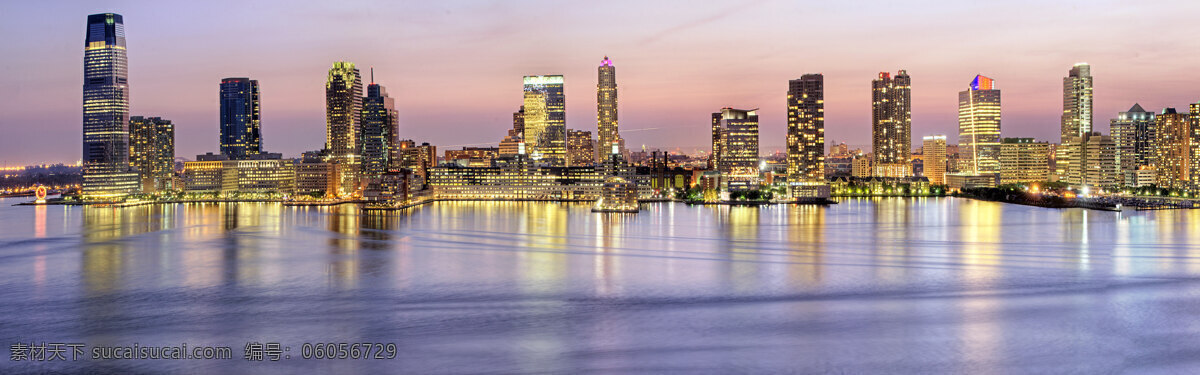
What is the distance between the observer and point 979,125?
110m

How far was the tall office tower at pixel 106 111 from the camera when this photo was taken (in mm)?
76500

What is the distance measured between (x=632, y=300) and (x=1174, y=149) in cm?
8154

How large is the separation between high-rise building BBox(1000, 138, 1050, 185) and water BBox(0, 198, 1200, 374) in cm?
6964

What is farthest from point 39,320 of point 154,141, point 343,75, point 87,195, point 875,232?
point 343,75

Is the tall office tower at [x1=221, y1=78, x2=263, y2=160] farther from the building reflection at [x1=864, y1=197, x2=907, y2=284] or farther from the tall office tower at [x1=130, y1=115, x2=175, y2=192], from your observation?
the building reflection at [x1=864, y1=197, x2=907, y2=284]

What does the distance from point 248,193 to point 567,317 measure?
74.5m

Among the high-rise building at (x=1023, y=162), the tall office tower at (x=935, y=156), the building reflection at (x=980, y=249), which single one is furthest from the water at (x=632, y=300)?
the tall office tower at (x=935, y=156)

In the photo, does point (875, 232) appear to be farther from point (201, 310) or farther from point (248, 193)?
point (248, 193)

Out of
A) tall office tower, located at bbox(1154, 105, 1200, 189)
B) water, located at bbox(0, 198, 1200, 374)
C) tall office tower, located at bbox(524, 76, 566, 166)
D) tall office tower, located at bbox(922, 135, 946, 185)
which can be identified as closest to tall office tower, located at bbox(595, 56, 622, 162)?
tall office tower, located at bbox(524, 76, 566, 166)

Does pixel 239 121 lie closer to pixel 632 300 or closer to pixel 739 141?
pixel 739 141

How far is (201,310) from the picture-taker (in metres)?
16.2

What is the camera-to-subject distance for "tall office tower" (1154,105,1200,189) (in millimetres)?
76812

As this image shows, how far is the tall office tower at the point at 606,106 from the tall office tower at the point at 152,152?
50.8 metres

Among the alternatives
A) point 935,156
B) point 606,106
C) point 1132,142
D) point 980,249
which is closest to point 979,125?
point 935,156
